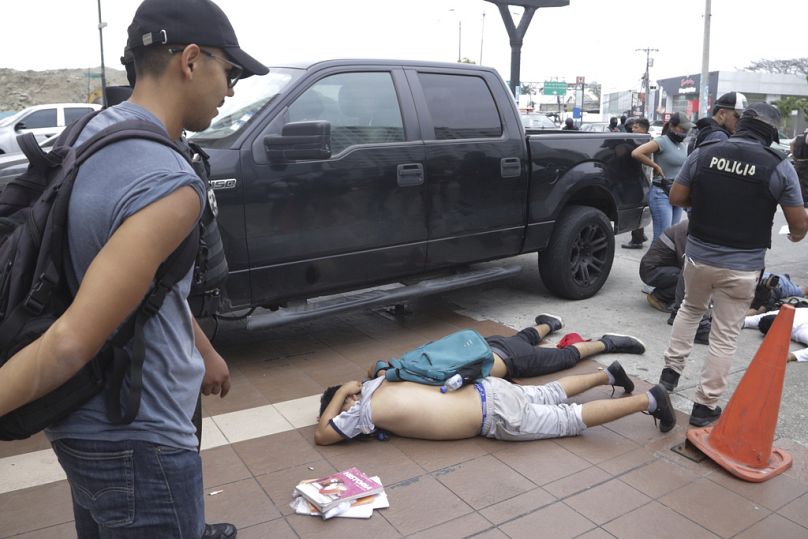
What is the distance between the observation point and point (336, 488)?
310 cm

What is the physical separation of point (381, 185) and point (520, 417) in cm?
198

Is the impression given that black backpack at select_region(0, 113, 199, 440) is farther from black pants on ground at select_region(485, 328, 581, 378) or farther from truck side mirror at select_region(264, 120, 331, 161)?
black pants on ground at select_region(485, 328, 581, 378)

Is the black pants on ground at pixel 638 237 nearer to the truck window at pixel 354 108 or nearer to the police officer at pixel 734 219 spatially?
the police officer at pixel 734 219

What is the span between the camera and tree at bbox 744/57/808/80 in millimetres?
73688

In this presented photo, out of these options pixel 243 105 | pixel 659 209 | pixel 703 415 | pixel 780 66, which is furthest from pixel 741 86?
pixel 243 105

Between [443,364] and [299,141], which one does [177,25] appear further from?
[299,141]

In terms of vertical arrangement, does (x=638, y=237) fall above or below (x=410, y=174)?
below

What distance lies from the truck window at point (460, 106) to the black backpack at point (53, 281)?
157 inches

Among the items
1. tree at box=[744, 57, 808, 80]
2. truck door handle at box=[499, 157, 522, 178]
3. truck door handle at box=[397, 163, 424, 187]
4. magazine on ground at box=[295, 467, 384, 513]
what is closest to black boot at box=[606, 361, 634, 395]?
magazine on ground at box=[295, 467, 384, 513]

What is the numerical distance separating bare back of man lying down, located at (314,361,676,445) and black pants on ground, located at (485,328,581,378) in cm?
60

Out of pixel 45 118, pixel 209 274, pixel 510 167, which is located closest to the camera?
pixel 209 274

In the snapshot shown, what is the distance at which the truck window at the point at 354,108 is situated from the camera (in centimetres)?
468

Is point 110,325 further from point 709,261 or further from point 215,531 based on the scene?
point 709,261

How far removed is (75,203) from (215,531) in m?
1.88
